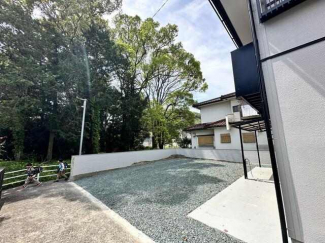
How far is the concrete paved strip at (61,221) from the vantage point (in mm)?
2717

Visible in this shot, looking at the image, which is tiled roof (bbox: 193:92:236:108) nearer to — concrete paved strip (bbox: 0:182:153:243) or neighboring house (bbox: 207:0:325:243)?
neighboring house (bbox: 207:0:325:243)

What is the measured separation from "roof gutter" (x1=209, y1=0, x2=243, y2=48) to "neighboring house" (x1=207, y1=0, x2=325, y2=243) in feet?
4.44

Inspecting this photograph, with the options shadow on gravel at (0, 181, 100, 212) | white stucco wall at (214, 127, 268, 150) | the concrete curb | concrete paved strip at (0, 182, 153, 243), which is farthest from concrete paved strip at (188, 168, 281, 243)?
white stucco wall at (214, 127, 268, 150)

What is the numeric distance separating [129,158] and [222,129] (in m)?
8.52

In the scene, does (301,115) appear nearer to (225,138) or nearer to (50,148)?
(225,138)

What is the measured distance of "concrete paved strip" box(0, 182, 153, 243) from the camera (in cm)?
272

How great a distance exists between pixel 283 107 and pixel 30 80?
12.9m

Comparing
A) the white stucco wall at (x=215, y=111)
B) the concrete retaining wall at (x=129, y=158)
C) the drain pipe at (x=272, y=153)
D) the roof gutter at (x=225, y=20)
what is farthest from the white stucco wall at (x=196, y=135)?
the drain pipe at (x=272, y=153)

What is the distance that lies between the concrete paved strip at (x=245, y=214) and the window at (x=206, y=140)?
368 inches

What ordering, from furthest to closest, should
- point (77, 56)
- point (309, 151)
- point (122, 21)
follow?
point (122, 21) < point (77, 56) < point (309, 151)

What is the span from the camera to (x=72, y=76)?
36.4 ft

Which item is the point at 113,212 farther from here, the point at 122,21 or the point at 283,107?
the point at 122,21

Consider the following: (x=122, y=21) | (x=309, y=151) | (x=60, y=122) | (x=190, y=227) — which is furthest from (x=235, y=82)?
(x=122, y=21)

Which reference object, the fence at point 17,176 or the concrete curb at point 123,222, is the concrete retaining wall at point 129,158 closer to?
the fence at point 17,176
